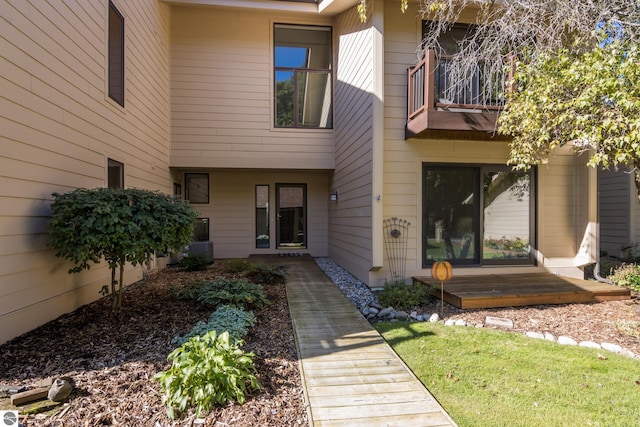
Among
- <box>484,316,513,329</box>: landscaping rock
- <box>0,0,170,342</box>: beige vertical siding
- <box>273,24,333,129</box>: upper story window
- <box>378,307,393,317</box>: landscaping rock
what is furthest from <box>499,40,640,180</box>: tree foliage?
<box>0,0,170,342</box>: beige vertical siding

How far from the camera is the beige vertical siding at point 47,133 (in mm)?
3109

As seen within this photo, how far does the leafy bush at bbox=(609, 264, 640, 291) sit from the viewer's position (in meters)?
5.28

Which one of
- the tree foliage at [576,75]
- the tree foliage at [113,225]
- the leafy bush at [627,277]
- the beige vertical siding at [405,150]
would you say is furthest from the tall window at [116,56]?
the leafy bush at [627,277]

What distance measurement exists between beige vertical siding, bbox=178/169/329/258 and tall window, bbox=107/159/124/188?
363 cm

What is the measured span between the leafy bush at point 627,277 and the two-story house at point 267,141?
496 mm

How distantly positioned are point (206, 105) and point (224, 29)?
1.87 meters

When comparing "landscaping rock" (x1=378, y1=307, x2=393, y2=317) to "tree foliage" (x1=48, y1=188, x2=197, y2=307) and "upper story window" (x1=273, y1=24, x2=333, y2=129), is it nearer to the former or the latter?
"tree foliage" (x1=48, y1=188, x2=197, y2=307)

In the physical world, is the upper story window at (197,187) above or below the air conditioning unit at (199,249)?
above

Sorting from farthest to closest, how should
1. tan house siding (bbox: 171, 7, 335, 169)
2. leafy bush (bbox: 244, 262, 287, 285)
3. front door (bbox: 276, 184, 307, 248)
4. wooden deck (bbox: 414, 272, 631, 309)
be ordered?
1. front door (bbox: 276, 184, 307, 248)
2. tan house siding (bbox: 171, 7, 335, 169)
3. leafy bush (bbox: 244, 262, 287, 285)
4. wooden deck (bbox: 414, 272, 631, 309)

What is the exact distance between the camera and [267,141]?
27.1 ft

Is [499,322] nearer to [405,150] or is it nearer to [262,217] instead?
[405,150]

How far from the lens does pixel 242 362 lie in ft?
7.97

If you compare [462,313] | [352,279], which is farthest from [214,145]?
[462,313]

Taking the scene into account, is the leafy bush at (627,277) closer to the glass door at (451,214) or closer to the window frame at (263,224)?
the glass door at (451,214)
